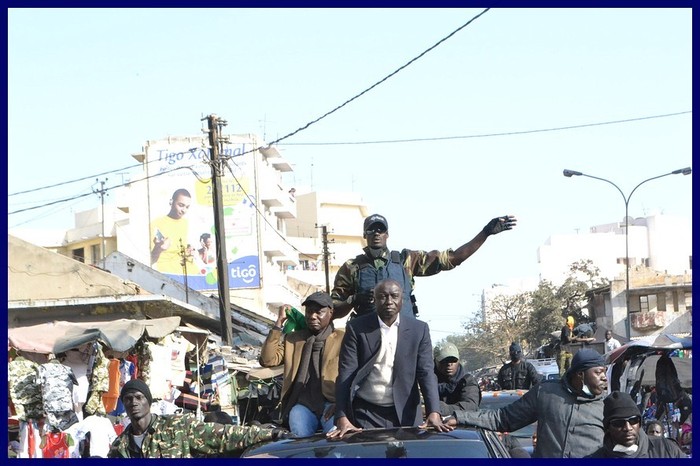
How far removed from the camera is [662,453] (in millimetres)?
6910

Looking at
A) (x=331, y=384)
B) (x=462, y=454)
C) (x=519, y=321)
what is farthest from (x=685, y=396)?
(x=519, y=321)

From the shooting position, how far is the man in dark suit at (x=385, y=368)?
7895 mm

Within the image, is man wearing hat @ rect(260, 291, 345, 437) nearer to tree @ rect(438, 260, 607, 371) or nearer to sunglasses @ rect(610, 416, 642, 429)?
sunglasses @ rect(610, 416, 642, 429)

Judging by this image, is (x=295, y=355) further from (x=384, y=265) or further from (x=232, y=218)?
(x=232, y=218)

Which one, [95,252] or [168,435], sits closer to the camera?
[168,435]

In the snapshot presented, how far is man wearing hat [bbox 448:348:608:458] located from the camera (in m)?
→ 7.62

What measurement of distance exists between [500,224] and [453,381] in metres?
1.41

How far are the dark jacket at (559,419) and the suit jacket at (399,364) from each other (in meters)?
0.47

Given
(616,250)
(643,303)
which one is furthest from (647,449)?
(616,250)

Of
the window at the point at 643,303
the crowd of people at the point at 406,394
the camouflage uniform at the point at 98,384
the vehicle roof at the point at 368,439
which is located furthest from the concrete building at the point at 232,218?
the vehicle roof at the point at 368,439

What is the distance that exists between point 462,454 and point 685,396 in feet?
24.0

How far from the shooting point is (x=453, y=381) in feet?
33.2

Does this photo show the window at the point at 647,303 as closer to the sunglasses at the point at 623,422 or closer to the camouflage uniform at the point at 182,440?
the camouflage uniform at the point at 182,440

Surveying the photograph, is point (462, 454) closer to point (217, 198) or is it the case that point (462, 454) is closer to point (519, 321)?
point (217, 198)
